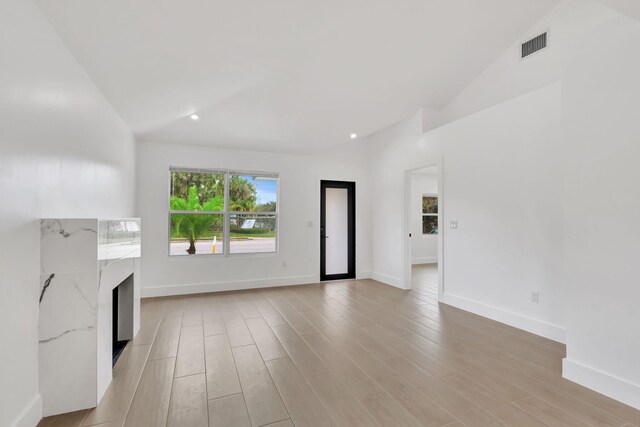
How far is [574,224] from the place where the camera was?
2418 millimetres

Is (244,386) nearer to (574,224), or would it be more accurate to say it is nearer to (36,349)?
(36,349)

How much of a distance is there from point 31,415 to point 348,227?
523 cm

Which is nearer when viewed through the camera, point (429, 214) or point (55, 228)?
point (55, 228)

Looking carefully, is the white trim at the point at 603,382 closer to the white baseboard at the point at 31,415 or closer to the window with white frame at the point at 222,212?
the white baseboard at the point at 31,415

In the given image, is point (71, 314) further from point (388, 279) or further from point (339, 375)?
point (388, 279)

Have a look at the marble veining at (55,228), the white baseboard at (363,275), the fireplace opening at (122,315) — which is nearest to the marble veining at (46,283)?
the marble veining at (55,228)

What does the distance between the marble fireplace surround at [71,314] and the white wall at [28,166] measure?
0.20 feet

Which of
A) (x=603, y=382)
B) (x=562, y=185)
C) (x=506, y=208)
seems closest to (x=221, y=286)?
(x=506, y=208)

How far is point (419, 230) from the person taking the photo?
28.6 ft

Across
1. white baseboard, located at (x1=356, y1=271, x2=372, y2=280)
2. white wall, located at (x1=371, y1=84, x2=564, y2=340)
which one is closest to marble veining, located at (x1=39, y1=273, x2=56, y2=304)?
white wall, located at (x1=371, y1=84, x2=564, y2=340)


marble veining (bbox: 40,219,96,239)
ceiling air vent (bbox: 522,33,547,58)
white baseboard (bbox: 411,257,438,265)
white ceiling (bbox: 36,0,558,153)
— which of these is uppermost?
ceiling air vent (bbox: 522,33,547,58)

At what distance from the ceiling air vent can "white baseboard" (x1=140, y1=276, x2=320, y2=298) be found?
4871 mm

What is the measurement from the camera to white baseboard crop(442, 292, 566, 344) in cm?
314

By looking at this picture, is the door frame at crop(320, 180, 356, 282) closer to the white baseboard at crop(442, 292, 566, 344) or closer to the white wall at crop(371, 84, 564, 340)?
the white wall at crop(371, 84, 564, 340)
